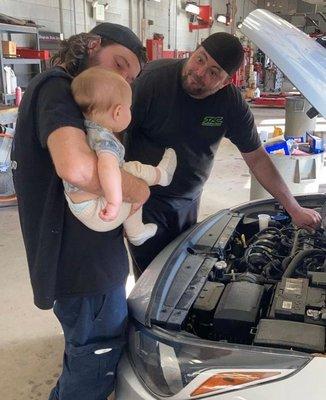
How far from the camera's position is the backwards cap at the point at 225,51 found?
1861 mm

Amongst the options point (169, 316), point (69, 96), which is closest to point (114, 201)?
point (69, 96)

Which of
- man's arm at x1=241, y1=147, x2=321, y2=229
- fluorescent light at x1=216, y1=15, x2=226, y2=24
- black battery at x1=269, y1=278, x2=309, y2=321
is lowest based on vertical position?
black battery at x1=269, y1=278, x2=309, y2=321

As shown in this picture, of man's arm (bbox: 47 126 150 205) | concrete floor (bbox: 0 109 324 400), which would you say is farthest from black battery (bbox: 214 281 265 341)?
concrete floor (bbox: 0 109 324 400)

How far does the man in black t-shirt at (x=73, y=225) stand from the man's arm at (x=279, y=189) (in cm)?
96

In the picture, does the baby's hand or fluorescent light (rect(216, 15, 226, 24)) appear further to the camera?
fluorescent light (rect(216, 15, 226, 24))

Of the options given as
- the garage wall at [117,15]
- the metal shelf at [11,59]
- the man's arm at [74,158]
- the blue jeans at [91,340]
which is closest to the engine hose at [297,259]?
the blue jeans at [91,340]

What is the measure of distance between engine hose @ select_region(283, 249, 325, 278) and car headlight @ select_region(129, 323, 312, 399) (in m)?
0.53

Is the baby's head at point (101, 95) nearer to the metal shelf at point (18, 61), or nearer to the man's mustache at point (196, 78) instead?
the man's mustache at point (196, 78)

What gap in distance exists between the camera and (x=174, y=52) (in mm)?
12141

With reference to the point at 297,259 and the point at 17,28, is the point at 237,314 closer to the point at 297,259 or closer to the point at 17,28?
the point at 297,259

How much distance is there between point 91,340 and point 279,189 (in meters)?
1.21

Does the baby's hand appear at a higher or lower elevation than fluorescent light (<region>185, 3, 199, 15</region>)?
lower

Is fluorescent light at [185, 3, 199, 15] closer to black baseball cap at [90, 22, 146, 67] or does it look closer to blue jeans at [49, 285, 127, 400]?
black baseball cap at [90, 22, 146, 67]

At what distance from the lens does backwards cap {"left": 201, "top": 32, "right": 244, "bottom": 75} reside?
1861 millimetres
